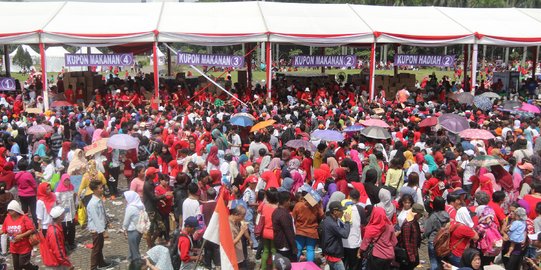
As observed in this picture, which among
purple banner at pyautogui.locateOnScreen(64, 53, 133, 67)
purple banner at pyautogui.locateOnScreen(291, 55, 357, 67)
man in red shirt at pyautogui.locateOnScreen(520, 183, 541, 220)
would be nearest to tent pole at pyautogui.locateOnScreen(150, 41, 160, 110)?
purple banner at pyautogui.locateOnScreen(64, 53, 133, 67)

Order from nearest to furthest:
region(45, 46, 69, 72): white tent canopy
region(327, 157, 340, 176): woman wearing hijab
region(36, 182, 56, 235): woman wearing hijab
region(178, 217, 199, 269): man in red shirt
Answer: region(178, 217, 199, 269): man in red shirt, region(36, 182, 56, 235): woman wearing hijab, region(327, 157, 340, 176): woman wearing hijab, region(45, 46, 69, 72): white tent canopy

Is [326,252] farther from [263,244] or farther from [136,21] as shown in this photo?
[136,21]

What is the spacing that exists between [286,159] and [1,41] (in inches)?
536

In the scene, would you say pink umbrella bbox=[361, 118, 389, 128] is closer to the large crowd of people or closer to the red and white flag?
the large crowd of people

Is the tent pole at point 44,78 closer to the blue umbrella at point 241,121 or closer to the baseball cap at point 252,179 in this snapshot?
the blue umbrella at point 241,121

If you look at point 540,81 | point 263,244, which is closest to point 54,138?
point 263,244

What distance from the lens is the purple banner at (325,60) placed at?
2014 cm

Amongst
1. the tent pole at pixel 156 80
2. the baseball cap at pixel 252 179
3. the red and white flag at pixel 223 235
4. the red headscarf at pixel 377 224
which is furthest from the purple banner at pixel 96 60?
the red headscarf at pixel 377 224

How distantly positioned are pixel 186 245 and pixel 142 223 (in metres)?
1.12

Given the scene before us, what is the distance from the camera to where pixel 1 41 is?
60.1 feet

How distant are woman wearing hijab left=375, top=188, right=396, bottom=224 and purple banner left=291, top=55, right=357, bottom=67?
1290cm

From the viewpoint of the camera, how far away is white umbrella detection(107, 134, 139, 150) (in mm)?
9898

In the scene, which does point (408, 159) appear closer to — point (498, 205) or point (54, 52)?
point (498, 205)

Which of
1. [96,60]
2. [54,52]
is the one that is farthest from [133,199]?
[54,52]
